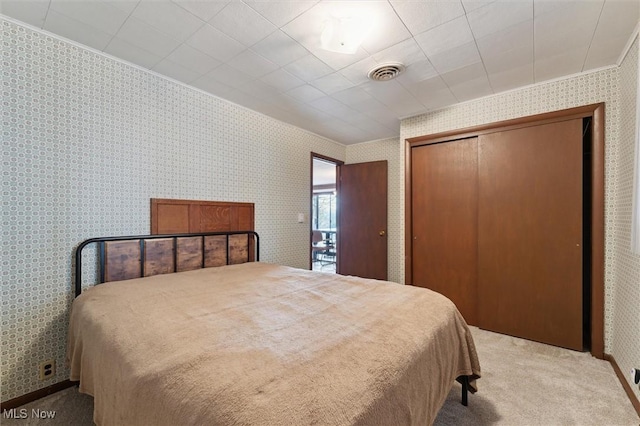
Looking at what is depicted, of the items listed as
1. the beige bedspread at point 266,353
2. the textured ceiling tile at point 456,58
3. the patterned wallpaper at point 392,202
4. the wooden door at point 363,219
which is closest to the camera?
the beige bedspread at point 266,353

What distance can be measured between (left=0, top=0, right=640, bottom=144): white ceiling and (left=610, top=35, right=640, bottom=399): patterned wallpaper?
0.29 m

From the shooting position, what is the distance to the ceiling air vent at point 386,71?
2.21 meters

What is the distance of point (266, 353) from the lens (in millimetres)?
988

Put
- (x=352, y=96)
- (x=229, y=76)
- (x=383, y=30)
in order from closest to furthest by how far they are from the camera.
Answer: (x=383, y=30)
(x=229, y=76)
(x=352, y=96)

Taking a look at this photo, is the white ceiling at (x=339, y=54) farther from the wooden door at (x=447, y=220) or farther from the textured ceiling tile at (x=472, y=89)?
the wooden door at (x=447, y=220)

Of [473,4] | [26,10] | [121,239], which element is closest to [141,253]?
[121,239]

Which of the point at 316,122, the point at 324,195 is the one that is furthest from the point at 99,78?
the point at 324,195

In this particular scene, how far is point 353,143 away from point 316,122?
124 centimetres

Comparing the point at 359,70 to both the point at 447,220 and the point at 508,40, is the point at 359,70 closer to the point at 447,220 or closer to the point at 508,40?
the point at 508,40

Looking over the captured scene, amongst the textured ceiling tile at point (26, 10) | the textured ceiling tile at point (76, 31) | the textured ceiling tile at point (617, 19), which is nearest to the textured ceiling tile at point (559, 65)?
the textured ceiling tile at point (617, 19)

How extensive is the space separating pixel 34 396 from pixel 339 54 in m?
3.14

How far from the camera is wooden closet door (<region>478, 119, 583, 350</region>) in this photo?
243cm

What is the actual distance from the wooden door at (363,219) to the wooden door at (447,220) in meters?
0.93

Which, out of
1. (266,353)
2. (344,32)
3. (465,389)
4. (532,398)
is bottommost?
(532,398)
